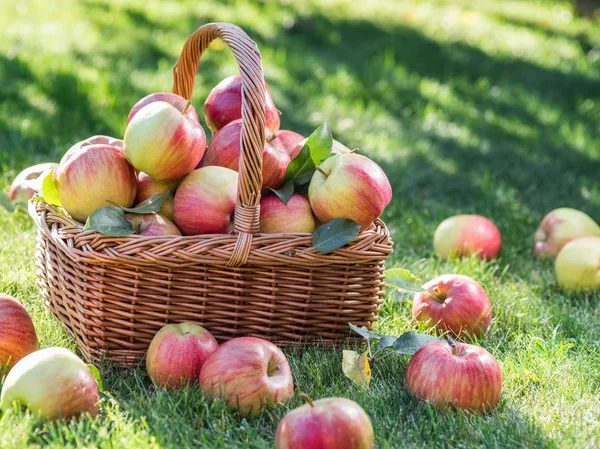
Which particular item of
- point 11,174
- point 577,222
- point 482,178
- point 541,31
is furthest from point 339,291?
point 541,31

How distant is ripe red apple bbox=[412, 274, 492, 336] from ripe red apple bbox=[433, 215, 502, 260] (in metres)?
0.64

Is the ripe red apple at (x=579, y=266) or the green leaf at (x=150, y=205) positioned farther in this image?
the ripe red apple at (x=579, y=266)

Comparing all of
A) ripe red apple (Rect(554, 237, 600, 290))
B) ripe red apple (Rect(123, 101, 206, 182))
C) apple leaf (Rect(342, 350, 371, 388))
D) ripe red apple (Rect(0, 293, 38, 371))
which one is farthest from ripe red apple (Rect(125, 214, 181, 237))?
ripe red apple (Rect(554, 237, 600, 290))

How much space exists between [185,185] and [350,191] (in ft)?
1.55

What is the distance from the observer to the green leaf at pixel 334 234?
7.09 ft

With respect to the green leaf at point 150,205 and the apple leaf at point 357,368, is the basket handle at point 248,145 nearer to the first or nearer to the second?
the green leaf at point 150,205

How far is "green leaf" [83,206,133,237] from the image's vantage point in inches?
82.8

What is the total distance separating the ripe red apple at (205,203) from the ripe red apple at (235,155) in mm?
138

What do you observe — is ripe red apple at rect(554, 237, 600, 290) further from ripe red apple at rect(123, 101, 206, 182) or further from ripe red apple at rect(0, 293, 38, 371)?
ripe red apple at rect(0, 293, 38, 371)

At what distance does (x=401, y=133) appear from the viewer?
15.6 ft

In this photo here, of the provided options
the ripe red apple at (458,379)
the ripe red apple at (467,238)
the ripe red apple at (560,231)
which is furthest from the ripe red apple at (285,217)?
the ripe red apple at (560,231)

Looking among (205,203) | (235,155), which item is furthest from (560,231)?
(205,203)

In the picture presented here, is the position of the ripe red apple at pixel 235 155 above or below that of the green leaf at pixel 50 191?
above

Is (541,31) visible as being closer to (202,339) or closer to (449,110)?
(449,110)
